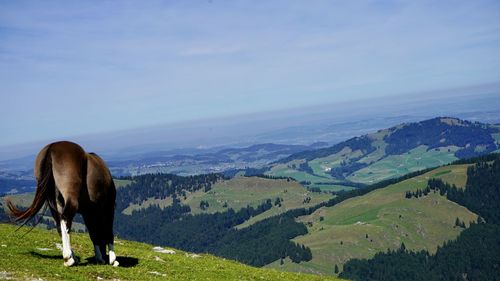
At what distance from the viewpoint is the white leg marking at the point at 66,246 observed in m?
20.4

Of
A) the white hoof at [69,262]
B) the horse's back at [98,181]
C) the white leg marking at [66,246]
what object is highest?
the horse's back at [98,181]

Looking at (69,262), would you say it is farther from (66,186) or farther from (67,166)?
(67,166)

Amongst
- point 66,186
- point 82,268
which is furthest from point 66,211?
point 82,268

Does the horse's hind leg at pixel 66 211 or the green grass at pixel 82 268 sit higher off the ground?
the horse's hind leg at pixel 66 211

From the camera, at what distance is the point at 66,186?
20.3m

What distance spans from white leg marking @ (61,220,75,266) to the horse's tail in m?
1.41

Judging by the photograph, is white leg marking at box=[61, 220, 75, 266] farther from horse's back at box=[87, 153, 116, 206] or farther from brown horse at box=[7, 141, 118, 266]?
horse's back at box=[87, 153, 116, 206]

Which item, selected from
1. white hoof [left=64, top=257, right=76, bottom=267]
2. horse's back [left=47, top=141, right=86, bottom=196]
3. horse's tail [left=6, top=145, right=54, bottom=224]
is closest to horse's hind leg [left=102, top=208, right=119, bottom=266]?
white hoof [left=64, top=257, right=76, bottom=267]

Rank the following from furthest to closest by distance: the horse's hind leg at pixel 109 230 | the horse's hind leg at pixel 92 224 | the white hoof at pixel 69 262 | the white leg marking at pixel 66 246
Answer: the horse's hind leg at pixel 109 230, the horse's hind leg at pixel 92 224, the white hoof at pixel 69 262, the white leg marking at pixel 66 246

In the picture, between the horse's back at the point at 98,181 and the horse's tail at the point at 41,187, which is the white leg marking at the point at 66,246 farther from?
the horse's back at the point at 98,181

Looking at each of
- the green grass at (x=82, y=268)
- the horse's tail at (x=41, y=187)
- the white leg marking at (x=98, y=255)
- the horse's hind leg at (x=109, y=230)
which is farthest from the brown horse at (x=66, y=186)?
the white leg marking at (x=98, y=255)

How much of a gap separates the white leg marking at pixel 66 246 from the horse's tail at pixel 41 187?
1410mm

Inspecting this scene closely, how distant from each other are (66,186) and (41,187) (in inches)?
45.6

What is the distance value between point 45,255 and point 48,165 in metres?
7.82
